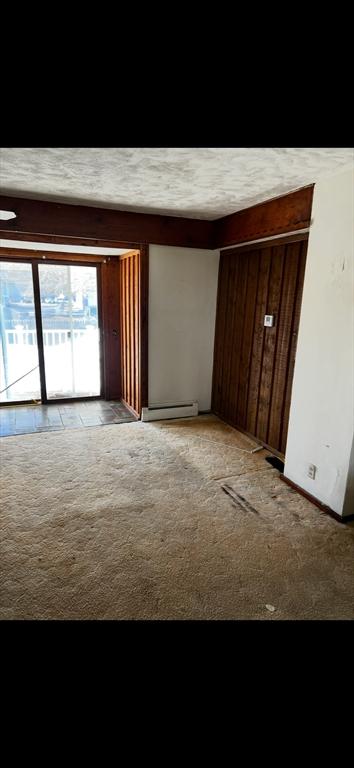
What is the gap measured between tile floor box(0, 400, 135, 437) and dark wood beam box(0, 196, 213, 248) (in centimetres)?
200

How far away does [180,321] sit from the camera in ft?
13.7

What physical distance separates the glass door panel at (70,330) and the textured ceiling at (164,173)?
1.55 metres

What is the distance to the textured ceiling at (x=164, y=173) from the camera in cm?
202

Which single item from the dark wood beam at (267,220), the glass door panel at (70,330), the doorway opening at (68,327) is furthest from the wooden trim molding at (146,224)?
the glass door panel at (70,330)

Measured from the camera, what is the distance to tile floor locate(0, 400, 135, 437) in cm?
392

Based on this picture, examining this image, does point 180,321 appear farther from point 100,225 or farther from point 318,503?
point 318,503

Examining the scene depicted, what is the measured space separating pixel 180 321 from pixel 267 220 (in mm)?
1516

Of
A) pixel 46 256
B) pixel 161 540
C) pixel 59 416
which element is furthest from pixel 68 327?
pixel 161 540

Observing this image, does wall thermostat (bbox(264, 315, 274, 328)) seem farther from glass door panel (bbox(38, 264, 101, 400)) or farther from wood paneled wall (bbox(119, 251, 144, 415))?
glass door panel (bbox(38, 264, 101, 400))

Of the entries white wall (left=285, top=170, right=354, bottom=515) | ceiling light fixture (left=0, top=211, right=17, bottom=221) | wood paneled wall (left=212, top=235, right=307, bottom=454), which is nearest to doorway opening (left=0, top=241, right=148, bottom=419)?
wood paneled wall (left=212, top=235, right=307, bottom=454)

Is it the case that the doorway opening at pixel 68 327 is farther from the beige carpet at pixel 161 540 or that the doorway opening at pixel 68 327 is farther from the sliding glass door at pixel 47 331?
the beige carpet at pixel 161 540

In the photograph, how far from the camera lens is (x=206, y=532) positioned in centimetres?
224
